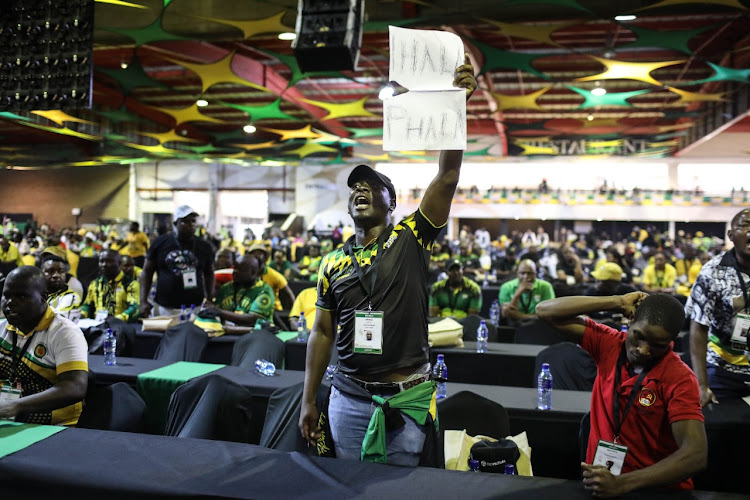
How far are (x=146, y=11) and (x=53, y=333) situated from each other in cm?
713

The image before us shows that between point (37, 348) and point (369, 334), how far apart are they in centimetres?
169

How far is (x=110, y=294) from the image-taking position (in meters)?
5.80

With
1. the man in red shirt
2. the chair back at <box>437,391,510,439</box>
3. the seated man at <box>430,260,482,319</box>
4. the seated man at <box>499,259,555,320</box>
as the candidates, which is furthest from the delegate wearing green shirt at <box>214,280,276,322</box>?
the man in red shirt

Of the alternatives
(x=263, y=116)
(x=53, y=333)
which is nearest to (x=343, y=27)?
(x=53, y=333)

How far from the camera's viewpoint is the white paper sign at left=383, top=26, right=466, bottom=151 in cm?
177

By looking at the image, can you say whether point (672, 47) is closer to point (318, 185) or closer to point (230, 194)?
point (318, 185)

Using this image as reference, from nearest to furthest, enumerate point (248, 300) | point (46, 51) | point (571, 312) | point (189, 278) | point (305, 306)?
point (571, 312)
point (46, 51)
point (189, 278)
point (248, 300)
point (305, 306)

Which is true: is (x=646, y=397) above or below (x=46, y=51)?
below

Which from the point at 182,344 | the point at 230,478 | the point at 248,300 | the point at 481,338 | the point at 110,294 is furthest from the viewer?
the point at 110,294

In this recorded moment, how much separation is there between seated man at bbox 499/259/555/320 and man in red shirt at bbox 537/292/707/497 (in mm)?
3792

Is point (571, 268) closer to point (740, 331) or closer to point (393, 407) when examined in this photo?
point (740, 331)

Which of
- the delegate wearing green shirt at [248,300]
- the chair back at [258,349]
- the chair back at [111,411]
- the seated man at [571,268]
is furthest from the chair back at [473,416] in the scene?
the seated man at [571,268]

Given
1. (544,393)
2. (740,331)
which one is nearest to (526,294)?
(544,393)

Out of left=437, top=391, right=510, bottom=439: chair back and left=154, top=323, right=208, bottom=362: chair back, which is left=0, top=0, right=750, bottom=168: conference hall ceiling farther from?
left=437, top=391, right=510, bottom=439: chair back
